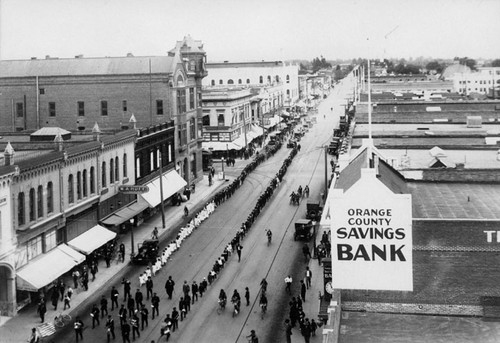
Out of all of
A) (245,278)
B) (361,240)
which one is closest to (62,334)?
(245,278)

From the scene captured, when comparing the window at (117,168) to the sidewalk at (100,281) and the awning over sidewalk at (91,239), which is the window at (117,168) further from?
the awning over sidewalk at (91,239)

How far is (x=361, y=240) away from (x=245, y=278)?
23.8 m

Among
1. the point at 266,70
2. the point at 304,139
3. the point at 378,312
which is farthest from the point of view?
the point at 266,70

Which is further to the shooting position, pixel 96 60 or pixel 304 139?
pixel 304 139

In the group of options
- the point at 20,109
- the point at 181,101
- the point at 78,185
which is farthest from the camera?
the point at 20,109

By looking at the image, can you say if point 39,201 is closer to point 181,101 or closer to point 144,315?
point 144,315

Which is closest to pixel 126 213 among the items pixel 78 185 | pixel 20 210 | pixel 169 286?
pixel 78 185

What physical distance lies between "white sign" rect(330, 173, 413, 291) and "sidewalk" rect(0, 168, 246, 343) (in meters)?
18.9

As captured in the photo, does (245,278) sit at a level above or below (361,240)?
below

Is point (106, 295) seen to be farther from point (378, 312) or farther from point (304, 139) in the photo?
point (304, 139)

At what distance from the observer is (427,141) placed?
51656 millimetres

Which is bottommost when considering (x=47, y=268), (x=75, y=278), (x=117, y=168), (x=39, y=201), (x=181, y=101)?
(x=75, y=278)

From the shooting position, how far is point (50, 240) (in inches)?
1564

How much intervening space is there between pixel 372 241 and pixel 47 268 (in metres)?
24.3
